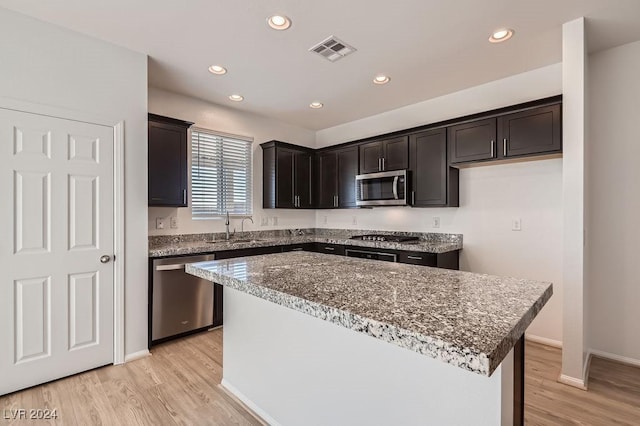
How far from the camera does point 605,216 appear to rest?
273 cm

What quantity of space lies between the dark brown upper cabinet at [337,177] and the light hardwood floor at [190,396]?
8.62ft

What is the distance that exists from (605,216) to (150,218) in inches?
175

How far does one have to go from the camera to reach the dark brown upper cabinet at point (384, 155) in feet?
12.4

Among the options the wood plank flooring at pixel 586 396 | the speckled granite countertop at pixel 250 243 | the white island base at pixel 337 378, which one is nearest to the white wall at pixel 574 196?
the wood plank flooring at pixel 586 396

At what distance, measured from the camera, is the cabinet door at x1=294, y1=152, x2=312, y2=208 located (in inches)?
182

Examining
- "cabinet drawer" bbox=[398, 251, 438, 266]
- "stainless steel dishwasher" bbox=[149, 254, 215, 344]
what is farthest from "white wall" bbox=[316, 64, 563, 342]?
"stainless steel dishwasher" bbox=[149, 254, 215, 344]

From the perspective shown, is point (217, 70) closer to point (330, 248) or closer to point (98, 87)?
point (98, 87)

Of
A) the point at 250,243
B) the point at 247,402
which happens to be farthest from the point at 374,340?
the point at 250,243

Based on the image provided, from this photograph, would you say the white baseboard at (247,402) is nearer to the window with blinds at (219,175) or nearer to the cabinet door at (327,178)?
the window with blinds at (219,175)

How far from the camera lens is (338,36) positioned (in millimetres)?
2449

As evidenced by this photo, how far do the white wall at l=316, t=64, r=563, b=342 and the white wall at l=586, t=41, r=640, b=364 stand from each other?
0.83 feet

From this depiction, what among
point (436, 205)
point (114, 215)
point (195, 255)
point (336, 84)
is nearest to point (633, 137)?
point (436, 205)

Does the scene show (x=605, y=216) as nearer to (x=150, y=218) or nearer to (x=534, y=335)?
(x=534, y=335)

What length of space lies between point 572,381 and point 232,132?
14.2ft
